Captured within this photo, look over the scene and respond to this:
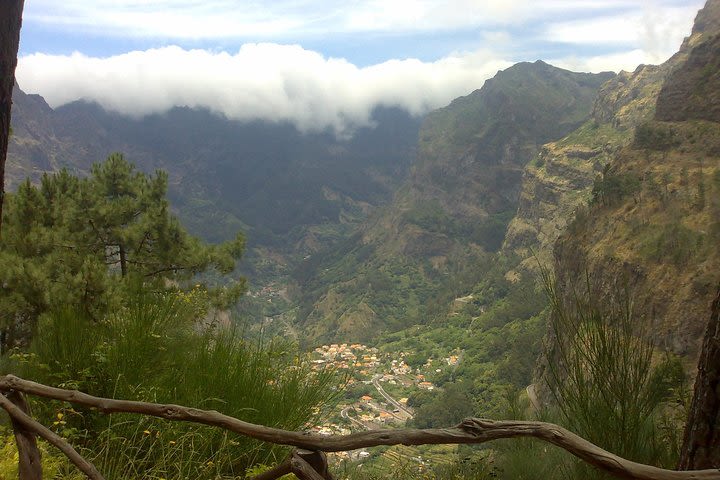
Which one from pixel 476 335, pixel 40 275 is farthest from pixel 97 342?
pixel 476 335

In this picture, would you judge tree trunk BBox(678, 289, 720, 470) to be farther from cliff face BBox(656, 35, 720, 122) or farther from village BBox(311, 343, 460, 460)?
village BBox(311, 343, 460, 460)

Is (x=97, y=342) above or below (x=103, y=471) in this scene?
above

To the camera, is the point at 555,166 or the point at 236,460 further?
the point at 555,166

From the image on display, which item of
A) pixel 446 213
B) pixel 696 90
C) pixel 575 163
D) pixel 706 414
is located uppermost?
pixel 696 90

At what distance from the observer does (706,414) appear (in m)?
1.96

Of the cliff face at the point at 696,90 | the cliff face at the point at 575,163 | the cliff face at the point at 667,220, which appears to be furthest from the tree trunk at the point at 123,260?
the cliff face at the point at 575,163

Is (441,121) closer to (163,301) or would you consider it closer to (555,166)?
(555,166)

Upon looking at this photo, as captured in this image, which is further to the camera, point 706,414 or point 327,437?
point 706,414

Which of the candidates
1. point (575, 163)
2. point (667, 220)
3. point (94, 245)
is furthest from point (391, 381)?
point (94, 245)

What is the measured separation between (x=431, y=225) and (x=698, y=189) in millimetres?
113805

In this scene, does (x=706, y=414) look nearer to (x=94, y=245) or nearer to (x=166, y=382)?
(x=166, y=382)

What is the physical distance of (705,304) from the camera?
25.6m

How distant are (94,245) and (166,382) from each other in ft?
32.2

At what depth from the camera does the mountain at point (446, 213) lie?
118 m
